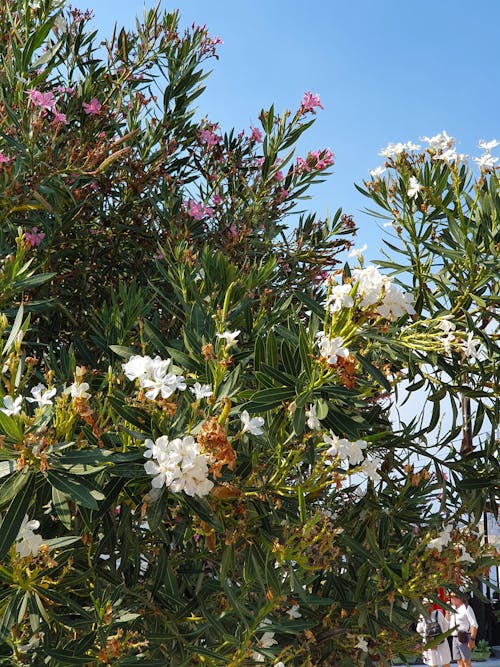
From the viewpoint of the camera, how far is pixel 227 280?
2.38 meters

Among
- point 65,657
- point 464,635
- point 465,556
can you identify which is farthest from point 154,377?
point 464,635

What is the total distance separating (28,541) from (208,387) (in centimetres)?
54

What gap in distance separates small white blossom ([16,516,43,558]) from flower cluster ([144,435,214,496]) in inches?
12.8

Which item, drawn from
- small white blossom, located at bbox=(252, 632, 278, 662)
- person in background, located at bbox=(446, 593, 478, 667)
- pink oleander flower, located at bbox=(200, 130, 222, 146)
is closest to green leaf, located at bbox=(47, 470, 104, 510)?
small white blossom, located at bbox=(252, 632, 278, 662)

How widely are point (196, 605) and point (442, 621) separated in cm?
657

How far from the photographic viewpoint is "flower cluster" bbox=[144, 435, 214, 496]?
5.16 ft

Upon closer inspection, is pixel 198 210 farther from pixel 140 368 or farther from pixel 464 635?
pixel 464 635

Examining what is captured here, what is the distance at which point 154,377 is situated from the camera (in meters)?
1.67

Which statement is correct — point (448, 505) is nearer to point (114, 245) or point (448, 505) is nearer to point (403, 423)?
point (403, 423)

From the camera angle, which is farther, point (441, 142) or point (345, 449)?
point (441, 142)

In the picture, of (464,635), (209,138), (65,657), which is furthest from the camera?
(464,635)

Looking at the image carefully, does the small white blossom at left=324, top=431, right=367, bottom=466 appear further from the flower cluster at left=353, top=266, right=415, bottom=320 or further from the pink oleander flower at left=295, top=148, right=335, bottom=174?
the pink oleander flower at left=295, top=148, right=335, bottom=174

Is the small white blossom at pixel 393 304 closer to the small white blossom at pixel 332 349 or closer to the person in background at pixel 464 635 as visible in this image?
the small white blossom at pixel 332 349

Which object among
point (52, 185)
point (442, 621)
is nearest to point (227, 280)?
point (52, 185)
